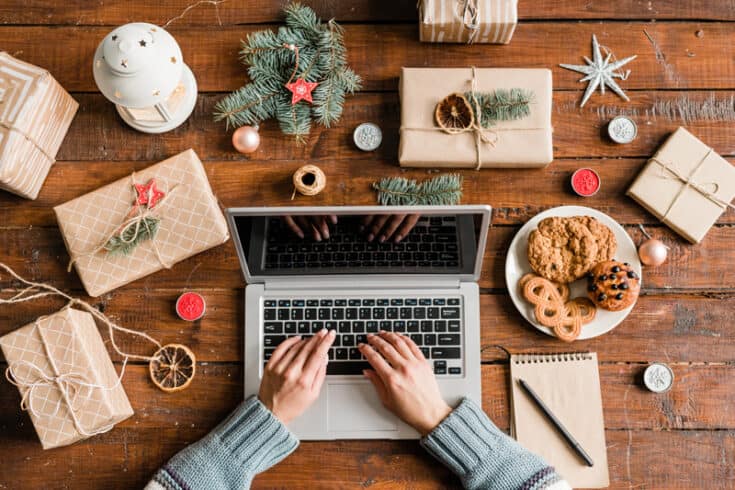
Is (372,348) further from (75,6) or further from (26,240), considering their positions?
(75,6)

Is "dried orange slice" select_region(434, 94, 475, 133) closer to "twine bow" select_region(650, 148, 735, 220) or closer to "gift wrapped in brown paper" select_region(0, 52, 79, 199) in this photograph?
"twine bow" select_region(650, 148, 735, 220)

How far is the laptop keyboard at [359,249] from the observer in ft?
3.21

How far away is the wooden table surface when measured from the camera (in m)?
1.09

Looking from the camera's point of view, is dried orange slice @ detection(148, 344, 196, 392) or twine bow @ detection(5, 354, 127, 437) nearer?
twine bow @ detection(5, 354, 127, 437)

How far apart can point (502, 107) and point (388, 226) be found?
0.35 meters

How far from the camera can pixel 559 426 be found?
1075mm

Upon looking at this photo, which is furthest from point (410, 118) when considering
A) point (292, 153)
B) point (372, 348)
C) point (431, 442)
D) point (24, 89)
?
point (24, 89)

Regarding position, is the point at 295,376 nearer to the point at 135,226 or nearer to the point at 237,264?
the point at 237,264

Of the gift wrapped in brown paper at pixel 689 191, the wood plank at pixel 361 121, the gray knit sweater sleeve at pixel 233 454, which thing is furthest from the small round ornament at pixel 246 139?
the gift wrapped in brown paper at pixel 689 191

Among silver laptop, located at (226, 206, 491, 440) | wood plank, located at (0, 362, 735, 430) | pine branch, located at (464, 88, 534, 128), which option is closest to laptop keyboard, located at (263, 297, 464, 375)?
silver laptop, located at (226, 206, 491, 440)

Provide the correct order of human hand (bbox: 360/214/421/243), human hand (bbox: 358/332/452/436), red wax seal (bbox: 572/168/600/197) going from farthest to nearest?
1. red wax seal (bbox: 572/168/600/197)
2. human hand (bbox: 358/332/452/436)
3. human hand (bbox: 360/214/421/243)

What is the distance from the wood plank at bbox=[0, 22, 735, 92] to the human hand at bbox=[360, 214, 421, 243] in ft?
1.16

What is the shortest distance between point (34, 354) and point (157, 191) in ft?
1.15

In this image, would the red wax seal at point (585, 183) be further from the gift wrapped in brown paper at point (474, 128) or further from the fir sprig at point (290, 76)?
the fir sprig at point (290, 76)
